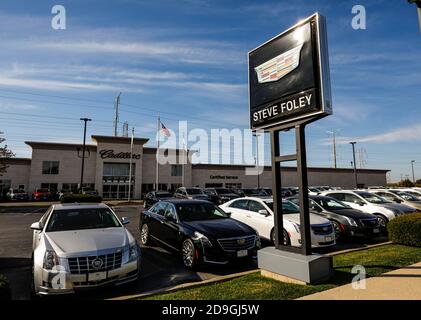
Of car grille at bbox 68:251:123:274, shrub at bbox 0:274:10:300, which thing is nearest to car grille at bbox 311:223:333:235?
car grille at bbox 68:251:123:274

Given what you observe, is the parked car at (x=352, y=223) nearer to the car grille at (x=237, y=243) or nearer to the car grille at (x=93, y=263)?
the car grille at (x=237, y=243)

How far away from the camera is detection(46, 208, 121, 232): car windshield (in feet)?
19.7

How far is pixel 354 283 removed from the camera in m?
5.14

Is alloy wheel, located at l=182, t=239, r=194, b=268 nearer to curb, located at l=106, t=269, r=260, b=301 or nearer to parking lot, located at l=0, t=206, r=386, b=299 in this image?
parking lot, located at l=0, t=206, r=386, b=299

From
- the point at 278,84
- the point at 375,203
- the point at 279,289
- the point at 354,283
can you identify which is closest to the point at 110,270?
the point at 279,289

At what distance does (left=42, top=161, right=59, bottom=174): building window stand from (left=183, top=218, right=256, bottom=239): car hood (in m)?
39.2

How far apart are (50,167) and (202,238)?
40.3 m

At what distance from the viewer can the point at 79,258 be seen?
4.73 meters

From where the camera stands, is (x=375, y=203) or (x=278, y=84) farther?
(x=375, y=203)

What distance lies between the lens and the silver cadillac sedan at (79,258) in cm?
461

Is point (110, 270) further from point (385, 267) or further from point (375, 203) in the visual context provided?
point (375, 203)

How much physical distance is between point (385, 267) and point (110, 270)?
18.6 ft
